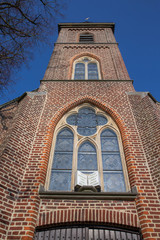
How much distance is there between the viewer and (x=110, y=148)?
657cm

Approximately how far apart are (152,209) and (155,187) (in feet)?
2.02

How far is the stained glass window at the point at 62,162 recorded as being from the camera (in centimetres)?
556

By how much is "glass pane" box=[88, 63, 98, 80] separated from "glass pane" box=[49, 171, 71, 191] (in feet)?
21.1

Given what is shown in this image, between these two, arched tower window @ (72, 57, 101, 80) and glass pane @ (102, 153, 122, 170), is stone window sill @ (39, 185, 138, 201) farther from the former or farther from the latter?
arched tower window @ (72, 57, 101, 80)

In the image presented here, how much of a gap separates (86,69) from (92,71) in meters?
0.38

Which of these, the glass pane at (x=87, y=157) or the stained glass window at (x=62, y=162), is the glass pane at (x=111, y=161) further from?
the stained glass window at (x=62, y=162)

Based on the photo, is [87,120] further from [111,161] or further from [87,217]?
[87,217]

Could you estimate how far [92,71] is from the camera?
458 inches

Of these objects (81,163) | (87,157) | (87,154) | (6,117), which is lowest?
(81,163)

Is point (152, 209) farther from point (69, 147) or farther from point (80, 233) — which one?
point (69, 147)

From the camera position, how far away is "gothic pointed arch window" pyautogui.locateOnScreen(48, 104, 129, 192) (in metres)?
5.54

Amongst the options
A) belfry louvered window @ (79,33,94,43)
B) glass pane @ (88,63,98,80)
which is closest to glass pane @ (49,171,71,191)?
glass pane @ (88,63,98,80)

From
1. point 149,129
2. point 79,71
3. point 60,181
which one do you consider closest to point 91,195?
point 60,181

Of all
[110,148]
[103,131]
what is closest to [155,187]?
[110,148]
